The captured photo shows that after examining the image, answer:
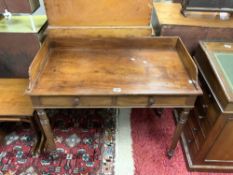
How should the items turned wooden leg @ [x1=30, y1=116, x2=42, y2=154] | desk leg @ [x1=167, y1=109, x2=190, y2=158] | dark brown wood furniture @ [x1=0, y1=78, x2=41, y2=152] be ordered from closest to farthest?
desk leg @ [x1=167, y1=109, x2=190, y2=158] → dark brown wood furniture @ [x1=0, y1=78, x2=41, y2=152] → turned wooden leg @ [x1=30, y1=116, x2=42, y2=154]

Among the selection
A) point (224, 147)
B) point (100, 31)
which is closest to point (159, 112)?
point (224, 147)

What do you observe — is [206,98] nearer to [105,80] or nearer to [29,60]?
[105,80]

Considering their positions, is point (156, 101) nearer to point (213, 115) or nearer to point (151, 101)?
point (151, 101)

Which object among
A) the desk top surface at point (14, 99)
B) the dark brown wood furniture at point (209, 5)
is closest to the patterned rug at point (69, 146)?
the desk top surface at point (14, 99)

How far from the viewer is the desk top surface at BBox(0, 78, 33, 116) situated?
1.39 m

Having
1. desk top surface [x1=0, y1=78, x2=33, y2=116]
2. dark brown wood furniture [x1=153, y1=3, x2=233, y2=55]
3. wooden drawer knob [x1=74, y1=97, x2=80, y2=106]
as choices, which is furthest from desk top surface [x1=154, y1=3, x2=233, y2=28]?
desk top surface [x1=0, y1=78, x2=33, y2=116]

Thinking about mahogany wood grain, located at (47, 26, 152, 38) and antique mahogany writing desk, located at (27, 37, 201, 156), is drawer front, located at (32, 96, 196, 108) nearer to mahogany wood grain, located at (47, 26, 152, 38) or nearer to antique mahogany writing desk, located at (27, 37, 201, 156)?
antique mahogany writing desk, located at (27, 37, 201, 156)

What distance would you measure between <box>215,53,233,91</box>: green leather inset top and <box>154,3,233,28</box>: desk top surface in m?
0.24

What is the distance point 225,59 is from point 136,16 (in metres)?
0.63

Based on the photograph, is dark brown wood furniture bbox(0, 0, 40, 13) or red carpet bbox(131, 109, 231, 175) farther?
red carpet bbox(131, 109, 231, 175)

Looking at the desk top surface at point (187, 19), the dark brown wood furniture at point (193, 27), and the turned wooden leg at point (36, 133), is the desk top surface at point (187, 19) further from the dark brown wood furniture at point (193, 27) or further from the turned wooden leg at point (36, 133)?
the turned wooden leg at point (36, 133)

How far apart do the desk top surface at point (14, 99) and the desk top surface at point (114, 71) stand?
0.34 m

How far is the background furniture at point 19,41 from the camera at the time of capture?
1.44 metres

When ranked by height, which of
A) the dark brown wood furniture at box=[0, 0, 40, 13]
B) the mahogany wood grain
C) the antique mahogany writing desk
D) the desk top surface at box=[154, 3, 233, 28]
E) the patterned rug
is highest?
the dark brown wood furniture at box=[0, 0, 40, 13]
